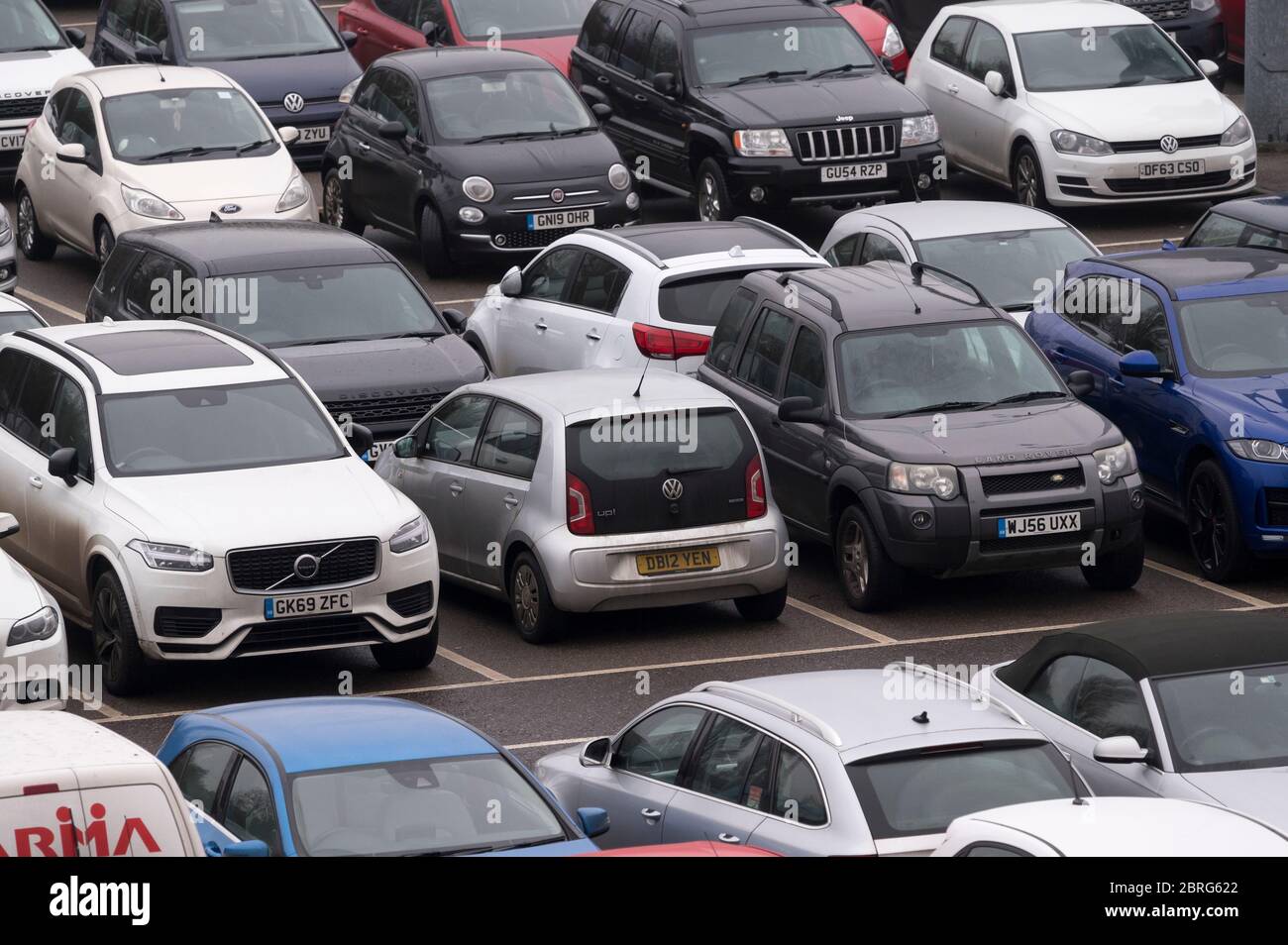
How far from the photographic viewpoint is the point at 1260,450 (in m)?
15.2

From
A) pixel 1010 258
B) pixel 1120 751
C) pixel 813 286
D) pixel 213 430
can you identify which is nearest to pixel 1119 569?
pixel 813 286

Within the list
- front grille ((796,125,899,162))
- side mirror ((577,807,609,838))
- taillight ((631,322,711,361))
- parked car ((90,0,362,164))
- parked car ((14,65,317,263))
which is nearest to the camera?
side mirror ((577,807,609,838))

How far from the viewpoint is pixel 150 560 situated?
13.3 m

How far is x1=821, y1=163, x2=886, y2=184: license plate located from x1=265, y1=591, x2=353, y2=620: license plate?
9943 millimetres

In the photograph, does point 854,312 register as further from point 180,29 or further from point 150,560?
point 180,29

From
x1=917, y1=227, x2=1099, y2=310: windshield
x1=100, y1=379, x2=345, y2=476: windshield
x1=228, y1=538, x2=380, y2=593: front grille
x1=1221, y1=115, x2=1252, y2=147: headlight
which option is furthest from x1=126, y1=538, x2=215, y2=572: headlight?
x1=1221, y1=115, x2=1252, y2=147: headlight

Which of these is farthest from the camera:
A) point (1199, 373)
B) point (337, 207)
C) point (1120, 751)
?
point (337, 207)

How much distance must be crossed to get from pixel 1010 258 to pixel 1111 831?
11748mm

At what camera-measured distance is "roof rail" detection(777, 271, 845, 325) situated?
15.8m

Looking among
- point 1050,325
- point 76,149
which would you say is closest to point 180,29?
point 76,149

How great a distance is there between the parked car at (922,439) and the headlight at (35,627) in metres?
5.06

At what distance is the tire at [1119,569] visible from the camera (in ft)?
50.0

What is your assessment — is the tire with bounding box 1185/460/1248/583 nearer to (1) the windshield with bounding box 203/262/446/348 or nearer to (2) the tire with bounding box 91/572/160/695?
(1) the windshield with bounding box 203/262/446/348

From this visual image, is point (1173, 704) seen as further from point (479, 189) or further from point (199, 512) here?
point (479, 189)
